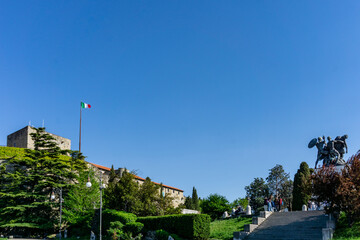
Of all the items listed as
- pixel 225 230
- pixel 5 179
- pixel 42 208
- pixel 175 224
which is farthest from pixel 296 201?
pixel 5 179

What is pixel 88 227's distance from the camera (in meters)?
28.9

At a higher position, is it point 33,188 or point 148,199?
point 33,188

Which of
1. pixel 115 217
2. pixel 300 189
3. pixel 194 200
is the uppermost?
pixel 300 189

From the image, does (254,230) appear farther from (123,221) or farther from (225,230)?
(123,221)

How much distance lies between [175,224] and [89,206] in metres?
12.5

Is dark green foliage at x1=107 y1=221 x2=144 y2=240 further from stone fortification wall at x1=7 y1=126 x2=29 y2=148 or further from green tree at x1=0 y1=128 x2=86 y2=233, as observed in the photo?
stone fortification wall at x1=7 y1=126 x2=29 y2=148

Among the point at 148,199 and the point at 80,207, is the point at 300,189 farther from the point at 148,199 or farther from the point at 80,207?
the point at 80,207

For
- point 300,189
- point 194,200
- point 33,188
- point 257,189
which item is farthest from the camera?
point 194,200

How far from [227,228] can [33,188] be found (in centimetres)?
1927

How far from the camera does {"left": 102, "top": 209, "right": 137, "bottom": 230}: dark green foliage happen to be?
2425 centimetres

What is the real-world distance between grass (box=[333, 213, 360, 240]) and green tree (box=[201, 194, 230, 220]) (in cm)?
2308

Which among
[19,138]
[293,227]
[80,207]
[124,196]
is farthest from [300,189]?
[19,138]

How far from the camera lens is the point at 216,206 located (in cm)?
4153

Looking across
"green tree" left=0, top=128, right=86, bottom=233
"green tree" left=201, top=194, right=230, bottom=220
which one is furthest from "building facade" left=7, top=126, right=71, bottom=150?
"green tree" left=201, top=194, right=230, bottom=220
